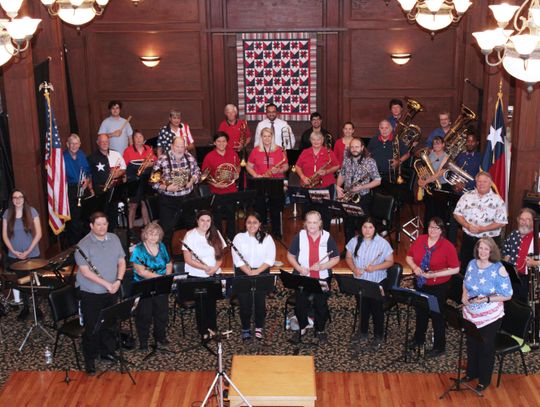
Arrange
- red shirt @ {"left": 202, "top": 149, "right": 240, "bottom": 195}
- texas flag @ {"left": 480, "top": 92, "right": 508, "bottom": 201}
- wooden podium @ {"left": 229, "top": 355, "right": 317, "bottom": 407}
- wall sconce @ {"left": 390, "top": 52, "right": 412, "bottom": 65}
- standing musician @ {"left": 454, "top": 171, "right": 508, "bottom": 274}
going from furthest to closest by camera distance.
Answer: wall sconce @ {"left": 390, "top": 52, "right": 412, "bottom": 65}
red shirt @ {"left": 202, "top": 149, "right": 240, "bottom": 195}
texas flag @ {"left": 480, "top": 92, "right": 508, "bottom": 201}
standing musician @ {"left": 454, "top": 171, "right": 508, "bottom": 274}
wooden podium @ {"left": 229, "top": 355, "right": 317, "bottom": 407}

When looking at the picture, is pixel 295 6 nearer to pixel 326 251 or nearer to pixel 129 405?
pixel 326 251

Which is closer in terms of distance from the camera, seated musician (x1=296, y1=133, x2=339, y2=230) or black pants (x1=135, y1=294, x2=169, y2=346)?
black pants (x1=135, y1=294, x2=169, y2=346)

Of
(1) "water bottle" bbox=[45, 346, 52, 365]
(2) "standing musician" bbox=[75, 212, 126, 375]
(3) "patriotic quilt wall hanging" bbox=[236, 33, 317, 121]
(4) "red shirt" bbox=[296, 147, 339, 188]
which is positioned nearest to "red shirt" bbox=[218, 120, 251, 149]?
(4) "red shirt" bbox=[296, 147, 339, 188]

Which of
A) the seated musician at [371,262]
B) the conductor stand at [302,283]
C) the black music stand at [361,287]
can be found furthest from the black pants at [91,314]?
the seated musician at [371,262]

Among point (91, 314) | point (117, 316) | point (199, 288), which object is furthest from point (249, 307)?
point (91, 314)

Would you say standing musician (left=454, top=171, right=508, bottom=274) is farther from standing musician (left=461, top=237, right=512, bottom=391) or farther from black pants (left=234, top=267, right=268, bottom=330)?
black pants (left=234, top=267, right=268, bottom=330)

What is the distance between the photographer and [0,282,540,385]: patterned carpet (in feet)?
30.7

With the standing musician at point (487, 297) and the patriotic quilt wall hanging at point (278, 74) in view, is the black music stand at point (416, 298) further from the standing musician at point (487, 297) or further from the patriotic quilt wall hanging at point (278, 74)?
the patriotic quilt wall hanging at point (278, 74)

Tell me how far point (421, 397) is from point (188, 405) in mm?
2413

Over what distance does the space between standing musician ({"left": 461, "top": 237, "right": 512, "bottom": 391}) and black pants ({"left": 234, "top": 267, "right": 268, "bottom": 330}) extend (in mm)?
2365

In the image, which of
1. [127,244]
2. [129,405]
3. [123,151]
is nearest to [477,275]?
[129,405]

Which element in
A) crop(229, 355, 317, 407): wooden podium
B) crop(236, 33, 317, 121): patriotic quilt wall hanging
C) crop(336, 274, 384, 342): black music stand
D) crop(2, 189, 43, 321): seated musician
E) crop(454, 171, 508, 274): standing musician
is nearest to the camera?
crop(229, 355, 317, 407): wooden podium

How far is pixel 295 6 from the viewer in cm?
1509

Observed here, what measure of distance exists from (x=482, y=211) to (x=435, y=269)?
1356mm
